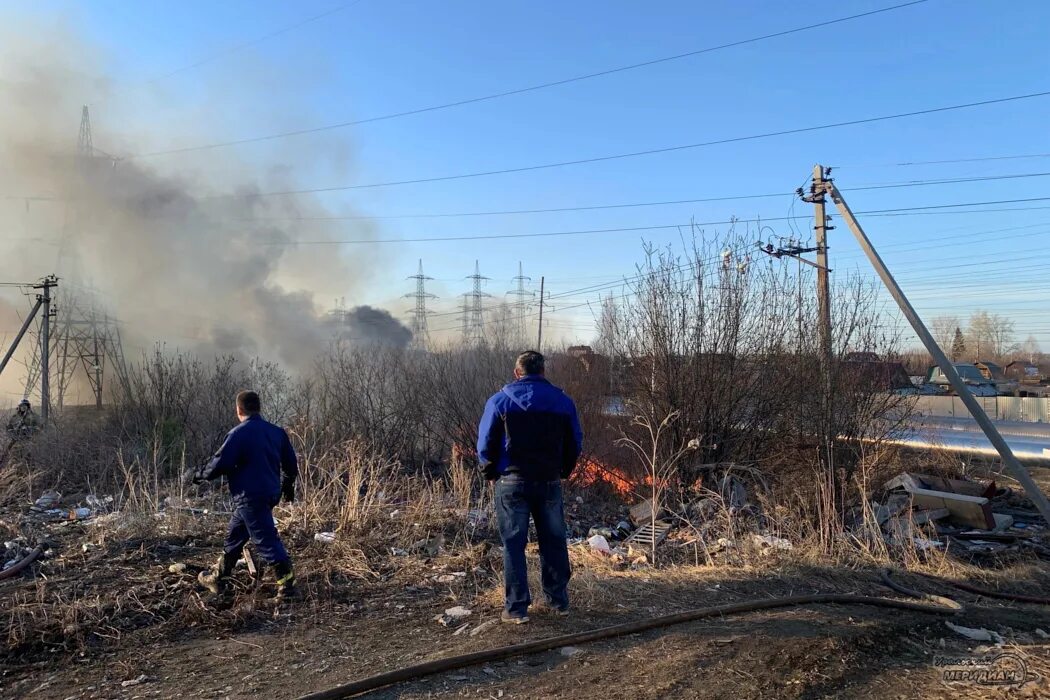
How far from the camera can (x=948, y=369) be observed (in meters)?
8.77

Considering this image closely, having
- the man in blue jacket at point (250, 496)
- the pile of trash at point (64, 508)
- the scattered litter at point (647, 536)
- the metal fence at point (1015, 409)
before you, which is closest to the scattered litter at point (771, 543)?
the scattered litter at point (647, 536)

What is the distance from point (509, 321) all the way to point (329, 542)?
14.4 m

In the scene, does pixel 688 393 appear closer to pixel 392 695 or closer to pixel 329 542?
pixel 329 542

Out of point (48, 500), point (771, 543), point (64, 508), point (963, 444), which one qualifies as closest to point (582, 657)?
point (771, 543)

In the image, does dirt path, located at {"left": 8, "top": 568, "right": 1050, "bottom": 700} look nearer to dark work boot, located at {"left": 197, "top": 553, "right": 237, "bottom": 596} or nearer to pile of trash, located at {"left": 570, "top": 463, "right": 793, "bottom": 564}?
dark work boot, located at {"left": 197, "top": 553, "right": 237, "bottom": 596}

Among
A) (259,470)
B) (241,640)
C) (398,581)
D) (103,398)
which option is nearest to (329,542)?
(398,581)

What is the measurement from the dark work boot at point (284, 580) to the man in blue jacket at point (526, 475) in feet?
5.92

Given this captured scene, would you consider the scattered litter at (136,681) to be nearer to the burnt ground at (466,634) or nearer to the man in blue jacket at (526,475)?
the burnt ground at (466,634)

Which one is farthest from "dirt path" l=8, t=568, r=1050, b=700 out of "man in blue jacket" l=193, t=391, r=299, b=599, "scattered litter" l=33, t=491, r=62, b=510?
"scattered litter" l=33, t=491, r=62, b=510

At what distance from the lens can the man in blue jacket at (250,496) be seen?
5.18 metres

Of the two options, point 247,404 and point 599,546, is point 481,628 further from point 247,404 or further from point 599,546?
point 599,546

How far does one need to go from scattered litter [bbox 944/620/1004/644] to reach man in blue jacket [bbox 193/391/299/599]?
464 centimetres

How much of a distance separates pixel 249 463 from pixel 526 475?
7.64 ft

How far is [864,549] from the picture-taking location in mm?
6602
